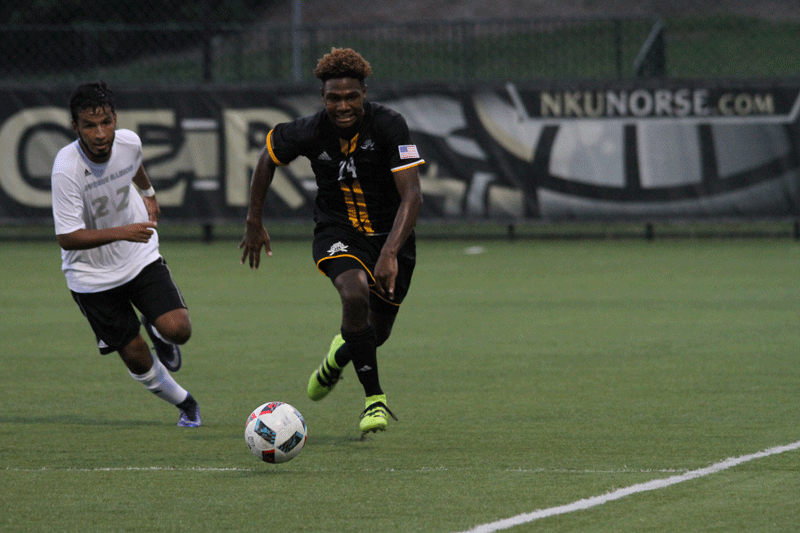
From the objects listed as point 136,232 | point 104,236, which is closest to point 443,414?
point 136,232

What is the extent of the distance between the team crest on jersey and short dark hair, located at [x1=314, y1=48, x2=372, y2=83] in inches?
38.1

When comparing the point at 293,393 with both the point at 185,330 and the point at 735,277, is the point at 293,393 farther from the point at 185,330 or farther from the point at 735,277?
the point at 735,277

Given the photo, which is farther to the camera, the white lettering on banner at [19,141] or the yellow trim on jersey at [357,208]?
the white lettering on banner at [19,141]

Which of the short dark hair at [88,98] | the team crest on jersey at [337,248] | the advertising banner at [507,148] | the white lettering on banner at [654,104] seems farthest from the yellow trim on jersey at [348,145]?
the white lettering on banner at [654,104]

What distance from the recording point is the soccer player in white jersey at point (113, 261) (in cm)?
675

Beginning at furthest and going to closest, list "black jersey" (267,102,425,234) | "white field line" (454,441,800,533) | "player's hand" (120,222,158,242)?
"black jersey" (267,102,425,234) → "player's hand" (120,222,158,242) → "white field line" (454,441,800,533)

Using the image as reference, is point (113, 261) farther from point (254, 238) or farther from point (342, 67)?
point (342, 67)

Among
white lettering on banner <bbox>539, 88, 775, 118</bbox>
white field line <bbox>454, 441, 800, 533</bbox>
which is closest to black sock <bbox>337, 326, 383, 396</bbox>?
white field line <bbox>454, 441, 800, 533</bbox>

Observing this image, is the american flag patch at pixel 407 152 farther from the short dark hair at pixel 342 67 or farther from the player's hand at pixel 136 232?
the player's hand at pixel 136 232

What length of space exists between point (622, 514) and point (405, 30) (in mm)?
17751

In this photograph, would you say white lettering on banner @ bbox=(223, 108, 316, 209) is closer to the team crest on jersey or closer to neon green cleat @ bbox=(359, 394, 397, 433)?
the team crest on jersey

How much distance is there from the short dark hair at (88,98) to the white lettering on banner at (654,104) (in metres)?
12.9

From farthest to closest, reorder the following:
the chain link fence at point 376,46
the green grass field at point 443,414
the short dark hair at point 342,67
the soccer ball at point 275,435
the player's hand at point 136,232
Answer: the chain link fence at point 376,46
the player's hand at point 136,232
the short dark hair at point 342,67
the soccer ball at point 275,435
the green grass field at point 443,414

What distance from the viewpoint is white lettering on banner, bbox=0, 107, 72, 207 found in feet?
63.0
